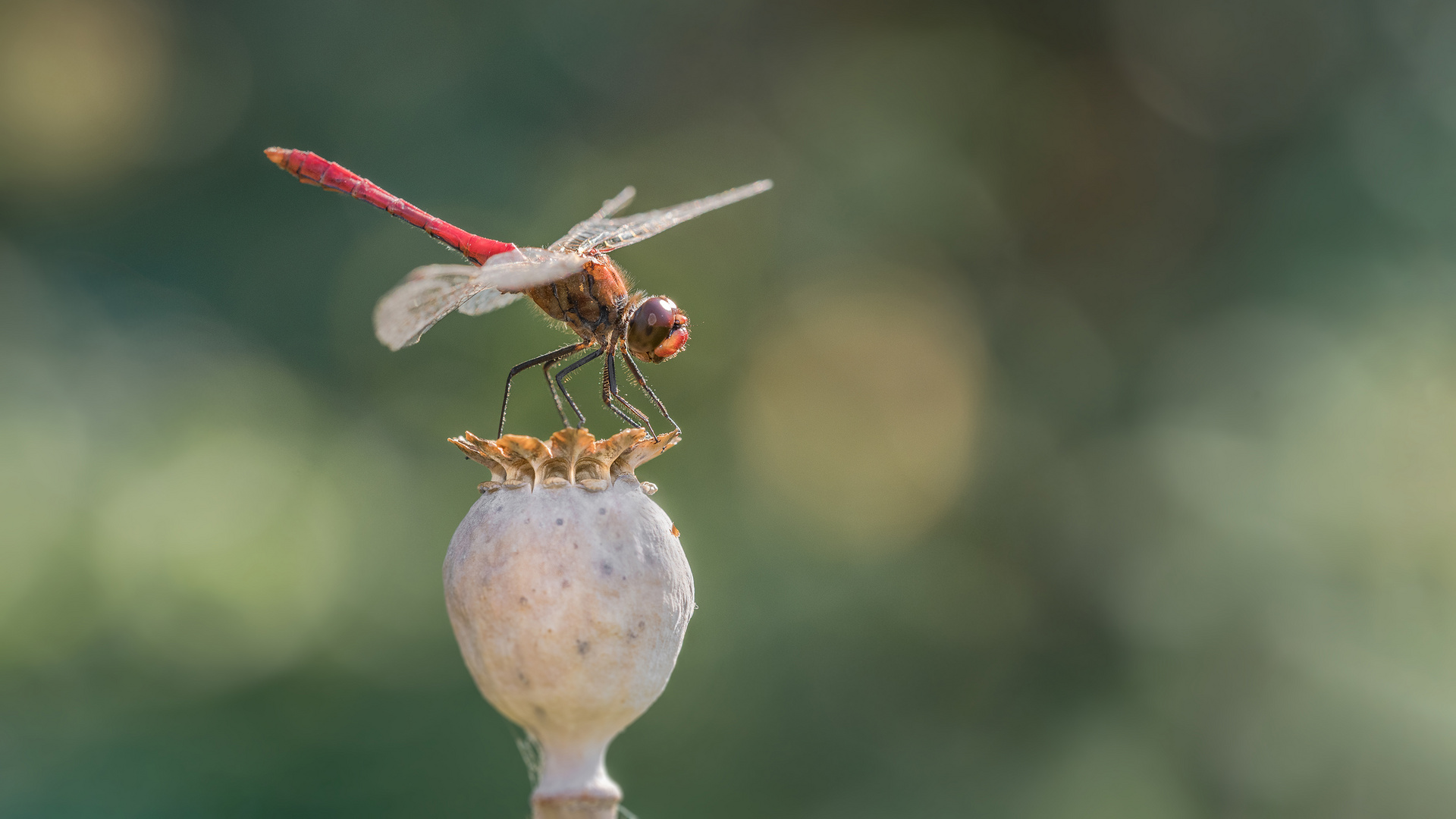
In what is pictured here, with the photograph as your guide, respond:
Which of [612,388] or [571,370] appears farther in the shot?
[571,370]

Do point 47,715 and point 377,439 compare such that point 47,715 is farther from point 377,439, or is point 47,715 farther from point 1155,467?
point 1155,467

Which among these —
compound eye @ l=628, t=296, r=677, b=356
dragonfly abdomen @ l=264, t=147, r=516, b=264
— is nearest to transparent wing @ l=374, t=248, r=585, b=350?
compound eye @ l=628, t=296, r=677, b=356

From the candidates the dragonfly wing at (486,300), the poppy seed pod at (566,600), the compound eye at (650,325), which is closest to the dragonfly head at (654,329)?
the compound eye at (650,325)

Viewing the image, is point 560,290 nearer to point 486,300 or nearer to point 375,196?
point 486,300

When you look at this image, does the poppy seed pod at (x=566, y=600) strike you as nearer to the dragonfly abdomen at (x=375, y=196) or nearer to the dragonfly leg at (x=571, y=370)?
the dragonfly leg at (x=571, y=370)

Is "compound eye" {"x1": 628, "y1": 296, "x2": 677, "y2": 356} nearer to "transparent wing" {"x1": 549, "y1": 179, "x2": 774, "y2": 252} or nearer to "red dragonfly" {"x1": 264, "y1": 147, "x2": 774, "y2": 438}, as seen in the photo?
"red dragonfly" {"x1": 264, "y1": 147, "x2": 774, "y2": 438}

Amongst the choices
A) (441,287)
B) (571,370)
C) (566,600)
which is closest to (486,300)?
(571,370)

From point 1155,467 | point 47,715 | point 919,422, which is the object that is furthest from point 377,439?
point 1155,467

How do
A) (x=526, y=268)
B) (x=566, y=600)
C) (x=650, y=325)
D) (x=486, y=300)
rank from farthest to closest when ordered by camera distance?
(x=486, y=300), (x=650, y=325), (x=526, y=268), (x=566, y=600)

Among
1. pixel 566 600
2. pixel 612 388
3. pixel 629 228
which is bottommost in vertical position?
pixel 566 600
